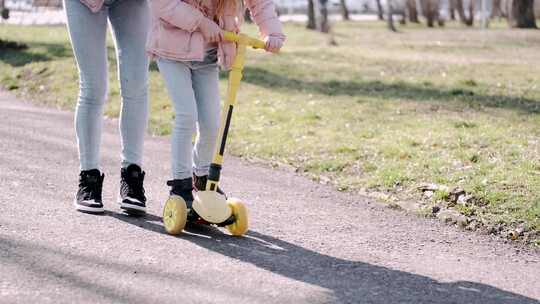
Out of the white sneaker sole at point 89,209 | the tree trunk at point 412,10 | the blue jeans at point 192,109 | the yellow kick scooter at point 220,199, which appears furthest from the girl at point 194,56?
the tree trunk at point 412,10

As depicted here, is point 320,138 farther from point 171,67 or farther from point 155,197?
point 171,67

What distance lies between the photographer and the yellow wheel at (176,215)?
16.5 feet

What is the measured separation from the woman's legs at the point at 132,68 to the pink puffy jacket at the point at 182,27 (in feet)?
0.96

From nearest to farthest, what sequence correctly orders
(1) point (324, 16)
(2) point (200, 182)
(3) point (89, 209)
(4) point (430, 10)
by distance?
1. (2) point (200, 182)
2. (3) point (89, 209)
3. (1) point (324, 16)
4. (4) point (430, 10)

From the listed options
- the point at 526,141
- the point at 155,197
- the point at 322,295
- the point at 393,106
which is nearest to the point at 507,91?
the point at 393,106

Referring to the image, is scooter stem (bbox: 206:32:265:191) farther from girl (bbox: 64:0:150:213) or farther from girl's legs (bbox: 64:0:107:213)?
girl's legs (bbox: 64:0:107:213)

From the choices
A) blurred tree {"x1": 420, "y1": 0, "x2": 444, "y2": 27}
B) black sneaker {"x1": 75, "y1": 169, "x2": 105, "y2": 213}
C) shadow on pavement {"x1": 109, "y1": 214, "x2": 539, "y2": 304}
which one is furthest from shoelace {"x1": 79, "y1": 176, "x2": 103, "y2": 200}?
blurred tree {"x1": 420, "y1": 0, "x2": 444, "y2": 27}

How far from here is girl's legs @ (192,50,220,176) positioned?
5246 mm

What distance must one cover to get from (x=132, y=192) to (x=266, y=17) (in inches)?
46.5

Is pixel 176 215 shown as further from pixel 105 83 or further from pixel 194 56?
pixel 105 83

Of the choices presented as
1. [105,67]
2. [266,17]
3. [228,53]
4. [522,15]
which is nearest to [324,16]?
[522,15]

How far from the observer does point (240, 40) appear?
499cm

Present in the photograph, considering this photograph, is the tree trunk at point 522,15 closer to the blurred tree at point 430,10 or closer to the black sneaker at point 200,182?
the blurred tree at point 430,10

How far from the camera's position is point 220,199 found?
5012 millimetres
